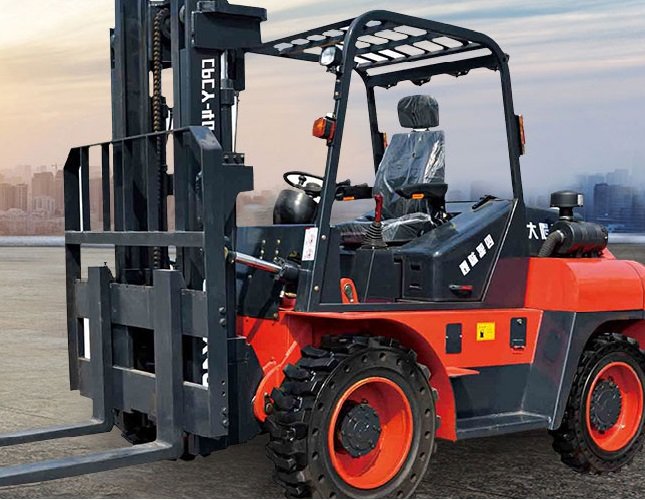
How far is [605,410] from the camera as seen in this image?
263 inches

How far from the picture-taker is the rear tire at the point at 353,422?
5.15 metres

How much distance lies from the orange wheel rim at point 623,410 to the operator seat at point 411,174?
1684 millimetres

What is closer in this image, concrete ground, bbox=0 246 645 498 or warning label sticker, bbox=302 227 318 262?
warning label sticker, bbox=302 227 318 262

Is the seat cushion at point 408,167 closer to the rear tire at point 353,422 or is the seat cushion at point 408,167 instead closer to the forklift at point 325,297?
the forklift at point 325,297

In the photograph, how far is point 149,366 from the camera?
19.1 ft

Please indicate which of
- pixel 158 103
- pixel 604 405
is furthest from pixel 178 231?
pixel 604 405

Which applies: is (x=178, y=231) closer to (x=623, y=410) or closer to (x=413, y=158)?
(x=413, y=158)

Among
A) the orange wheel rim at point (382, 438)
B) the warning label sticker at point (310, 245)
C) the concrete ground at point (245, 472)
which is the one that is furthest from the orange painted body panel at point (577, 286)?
the warning label sticker at point (310, 245)

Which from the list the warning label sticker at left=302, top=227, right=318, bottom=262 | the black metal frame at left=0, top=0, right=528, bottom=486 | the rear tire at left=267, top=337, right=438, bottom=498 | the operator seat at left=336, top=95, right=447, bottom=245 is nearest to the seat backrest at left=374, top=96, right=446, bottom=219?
the operator seat at left=336, top=95, right=447, bottom=245

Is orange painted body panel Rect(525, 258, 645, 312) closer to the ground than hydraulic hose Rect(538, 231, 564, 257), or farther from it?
closer to the ground

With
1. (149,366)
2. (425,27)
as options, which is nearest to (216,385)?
(149,366)

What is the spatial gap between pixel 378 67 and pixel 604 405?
289cm

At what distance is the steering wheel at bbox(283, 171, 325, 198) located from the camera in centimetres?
609

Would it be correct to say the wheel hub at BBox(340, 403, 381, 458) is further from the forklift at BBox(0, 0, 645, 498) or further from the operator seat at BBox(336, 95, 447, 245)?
Answer: the operator seat at BBox(336, 95, 447, 245)
